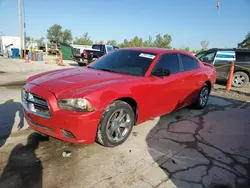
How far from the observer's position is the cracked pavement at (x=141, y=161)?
8.31ft

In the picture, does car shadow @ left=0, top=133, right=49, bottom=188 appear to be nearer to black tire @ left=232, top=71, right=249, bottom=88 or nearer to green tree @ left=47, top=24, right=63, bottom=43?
black tire @ left=232, top=71, right=249, bottom=88

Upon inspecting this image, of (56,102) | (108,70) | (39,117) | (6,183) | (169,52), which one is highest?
(169,52)

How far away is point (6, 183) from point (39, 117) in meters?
0.91

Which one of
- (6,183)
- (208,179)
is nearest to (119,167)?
(208,179)

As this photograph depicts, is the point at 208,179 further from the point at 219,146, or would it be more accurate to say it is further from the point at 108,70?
the point at 108,70

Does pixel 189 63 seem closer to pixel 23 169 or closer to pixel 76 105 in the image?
pixel 76 105

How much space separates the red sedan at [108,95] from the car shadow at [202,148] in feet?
1.51

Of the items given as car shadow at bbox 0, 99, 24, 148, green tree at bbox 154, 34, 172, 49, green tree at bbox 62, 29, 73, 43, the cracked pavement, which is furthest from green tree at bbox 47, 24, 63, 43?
the cracked pavement

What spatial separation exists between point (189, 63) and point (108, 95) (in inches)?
112

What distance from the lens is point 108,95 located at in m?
3.00

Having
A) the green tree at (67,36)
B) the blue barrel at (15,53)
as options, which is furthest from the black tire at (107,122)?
the green tree at (67,36)

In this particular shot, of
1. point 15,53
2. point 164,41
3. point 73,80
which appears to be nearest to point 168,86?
point 73,80

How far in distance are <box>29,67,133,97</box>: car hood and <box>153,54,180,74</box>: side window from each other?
85cm

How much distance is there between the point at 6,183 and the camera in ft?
7.81
